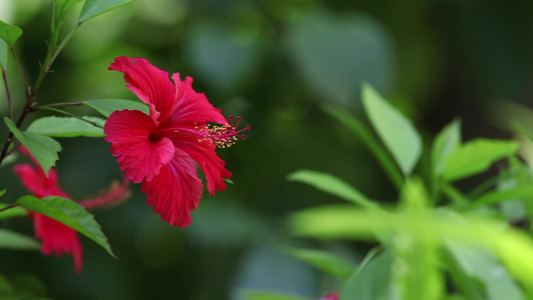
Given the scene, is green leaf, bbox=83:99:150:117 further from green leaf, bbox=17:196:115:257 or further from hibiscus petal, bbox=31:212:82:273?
hibiscus petal, bbox=31:212:82:273

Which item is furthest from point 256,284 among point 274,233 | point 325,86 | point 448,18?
point 448,18

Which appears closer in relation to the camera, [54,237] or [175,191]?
[175,191]

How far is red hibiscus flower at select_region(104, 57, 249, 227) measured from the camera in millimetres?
299

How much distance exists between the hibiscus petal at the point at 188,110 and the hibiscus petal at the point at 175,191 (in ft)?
0.06

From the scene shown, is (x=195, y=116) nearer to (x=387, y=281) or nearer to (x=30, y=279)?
(x=387, y=281)

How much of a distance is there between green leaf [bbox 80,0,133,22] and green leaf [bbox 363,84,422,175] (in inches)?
10.4

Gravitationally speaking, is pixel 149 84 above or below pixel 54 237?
above

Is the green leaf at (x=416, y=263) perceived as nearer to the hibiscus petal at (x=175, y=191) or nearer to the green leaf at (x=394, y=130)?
the hibiscus petal at (x=175, y=191)

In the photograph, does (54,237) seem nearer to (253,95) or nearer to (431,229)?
(431,229)

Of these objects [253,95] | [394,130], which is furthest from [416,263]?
[253,95]

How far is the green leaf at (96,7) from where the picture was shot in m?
0.32

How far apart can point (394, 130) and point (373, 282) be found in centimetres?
19

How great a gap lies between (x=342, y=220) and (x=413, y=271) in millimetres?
80

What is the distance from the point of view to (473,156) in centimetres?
51
